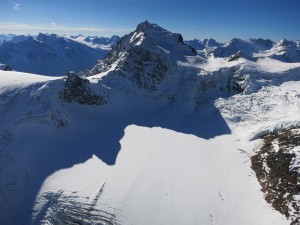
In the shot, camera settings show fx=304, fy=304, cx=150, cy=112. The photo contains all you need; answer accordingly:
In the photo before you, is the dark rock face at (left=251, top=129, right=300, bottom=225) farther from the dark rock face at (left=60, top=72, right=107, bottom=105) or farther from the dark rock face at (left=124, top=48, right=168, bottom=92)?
the dark rock face at (left=60, top=72, right=107, bottom=105)

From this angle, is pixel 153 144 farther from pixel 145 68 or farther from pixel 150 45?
pixel 150 45

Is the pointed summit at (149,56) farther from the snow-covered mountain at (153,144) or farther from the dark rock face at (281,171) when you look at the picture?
the dark rock face at (281,171)

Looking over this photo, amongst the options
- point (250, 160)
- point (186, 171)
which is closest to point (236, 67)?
point (250, 160)

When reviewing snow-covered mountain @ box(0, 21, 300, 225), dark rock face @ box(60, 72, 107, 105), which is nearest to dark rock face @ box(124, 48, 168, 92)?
snow-covered mountain @ box(0, 21, 300, 225)

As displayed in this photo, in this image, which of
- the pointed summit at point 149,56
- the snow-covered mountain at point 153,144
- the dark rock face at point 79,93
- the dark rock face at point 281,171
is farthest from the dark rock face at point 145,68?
the dark rock face at point 281,171

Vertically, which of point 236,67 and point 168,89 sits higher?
point 236,67

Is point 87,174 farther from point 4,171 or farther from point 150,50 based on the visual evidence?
point 150,50
